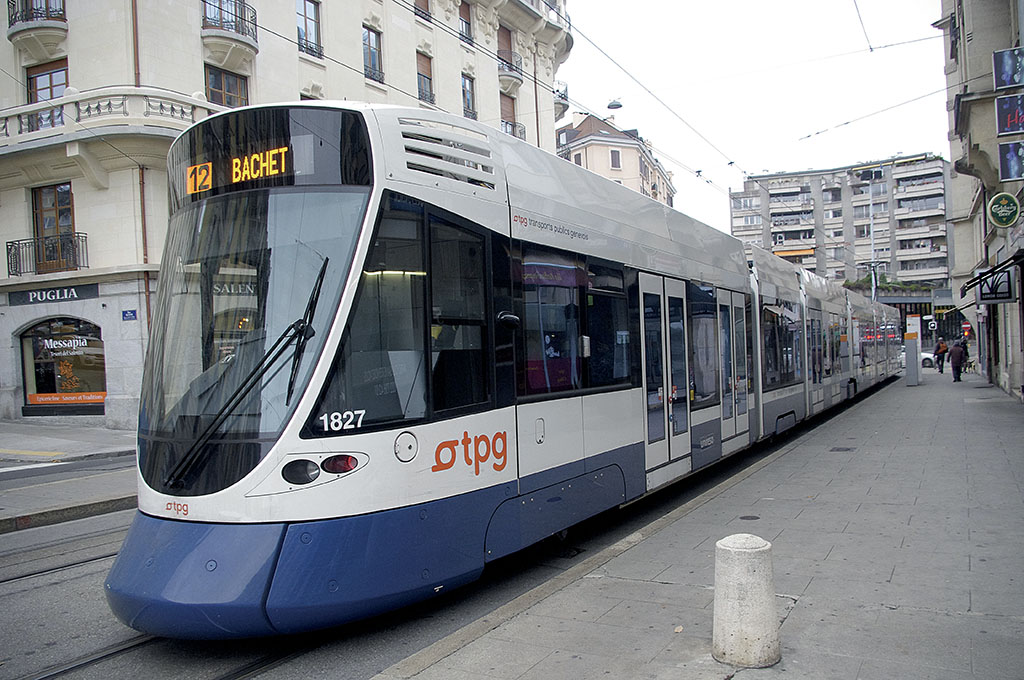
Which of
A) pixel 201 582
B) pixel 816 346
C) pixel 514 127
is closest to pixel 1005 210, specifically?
pixel 816 346

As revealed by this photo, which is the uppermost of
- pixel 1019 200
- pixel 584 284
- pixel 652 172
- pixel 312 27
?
pixel 652 172

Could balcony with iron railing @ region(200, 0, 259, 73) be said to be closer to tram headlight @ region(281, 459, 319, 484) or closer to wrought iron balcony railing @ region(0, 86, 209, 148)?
wrought iron balcony railing @ region(0, 86, 209, 148)

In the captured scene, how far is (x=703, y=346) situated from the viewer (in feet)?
32.2

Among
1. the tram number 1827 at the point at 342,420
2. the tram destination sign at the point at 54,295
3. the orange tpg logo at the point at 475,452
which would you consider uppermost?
the tram destination sign at the point at 54,295

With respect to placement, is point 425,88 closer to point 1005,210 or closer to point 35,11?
point 35,11

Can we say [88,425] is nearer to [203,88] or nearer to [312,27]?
[203,88]

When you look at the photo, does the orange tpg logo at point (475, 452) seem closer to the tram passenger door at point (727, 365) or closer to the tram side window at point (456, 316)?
the tram side window at point (456, 316)

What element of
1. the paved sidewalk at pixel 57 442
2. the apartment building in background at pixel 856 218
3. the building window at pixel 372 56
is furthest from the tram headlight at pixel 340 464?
the apartment building in background at pixel 856 218

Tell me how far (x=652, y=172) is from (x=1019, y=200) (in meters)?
55.8

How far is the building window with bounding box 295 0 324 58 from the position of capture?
23578 millimetres

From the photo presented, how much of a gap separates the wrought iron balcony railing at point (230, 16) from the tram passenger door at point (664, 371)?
16.8m

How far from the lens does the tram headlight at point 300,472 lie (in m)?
4.46

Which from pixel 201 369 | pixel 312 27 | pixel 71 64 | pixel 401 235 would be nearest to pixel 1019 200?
pixel 401 235

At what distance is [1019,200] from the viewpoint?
16.4 metres
